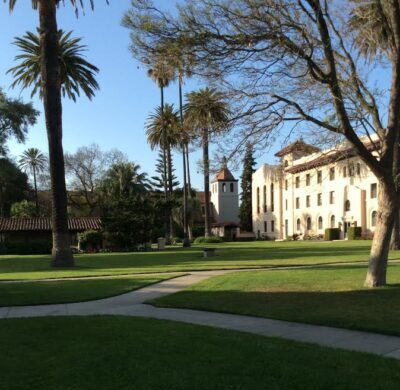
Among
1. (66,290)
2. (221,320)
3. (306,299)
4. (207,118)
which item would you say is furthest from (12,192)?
(221,320)

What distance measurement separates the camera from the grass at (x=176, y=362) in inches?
219

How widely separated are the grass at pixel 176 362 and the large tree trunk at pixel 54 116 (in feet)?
65.2

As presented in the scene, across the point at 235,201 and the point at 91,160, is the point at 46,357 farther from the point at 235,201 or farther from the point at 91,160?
the point at 235,201

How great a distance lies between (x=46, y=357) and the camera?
22.6 ft

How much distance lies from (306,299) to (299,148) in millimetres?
4230

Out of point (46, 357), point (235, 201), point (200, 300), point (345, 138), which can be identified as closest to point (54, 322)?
point (46, 357)

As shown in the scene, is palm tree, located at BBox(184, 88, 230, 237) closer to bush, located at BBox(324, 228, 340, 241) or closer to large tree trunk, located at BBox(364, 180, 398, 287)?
large tree trunk, located at BBox(364, 180, 398, 287)

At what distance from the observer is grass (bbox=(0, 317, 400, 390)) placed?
5.57 meters

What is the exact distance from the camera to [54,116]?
2834 centimetres

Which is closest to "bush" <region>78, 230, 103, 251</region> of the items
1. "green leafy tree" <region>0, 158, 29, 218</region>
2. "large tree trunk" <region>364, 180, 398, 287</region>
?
"green leafy tree" <region>0, 158, 29, 218</region>

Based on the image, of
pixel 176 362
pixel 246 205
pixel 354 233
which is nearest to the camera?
pixel 176 362

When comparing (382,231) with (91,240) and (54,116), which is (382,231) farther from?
(91,240)

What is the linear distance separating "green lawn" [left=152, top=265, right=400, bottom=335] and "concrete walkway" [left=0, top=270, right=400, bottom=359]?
1.39 feet

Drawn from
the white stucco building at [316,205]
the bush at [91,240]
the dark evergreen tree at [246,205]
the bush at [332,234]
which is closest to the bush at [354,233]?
the white stucco building at [316,205]
